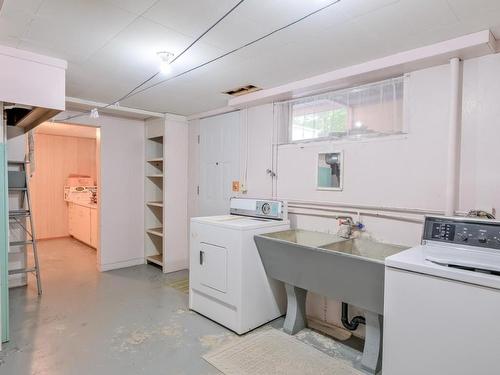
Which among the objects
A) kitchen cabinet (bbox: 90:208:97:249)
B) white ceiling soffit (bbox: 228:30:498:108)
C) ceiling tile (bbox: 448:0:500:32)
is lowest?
kitchen cabinet (bbox: 90:208:97:249)

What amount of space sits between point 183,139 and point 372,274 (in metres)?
3.54

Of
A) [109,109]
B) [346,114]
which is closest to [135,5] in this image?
[346,114]

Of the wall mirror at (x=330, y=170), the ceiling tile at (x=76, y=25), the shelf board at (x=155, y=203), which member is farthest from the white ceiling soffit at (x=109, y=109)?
the wall mirror at (x=330, y=170)

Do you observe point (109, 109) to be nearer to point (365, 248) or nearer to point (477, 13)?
point (365, 248)

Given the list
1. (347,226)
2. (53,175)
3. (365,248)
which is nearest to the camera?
(365,248)

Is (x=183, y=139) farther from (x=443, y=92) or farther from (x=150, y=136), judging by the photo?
(x=443, y=92)

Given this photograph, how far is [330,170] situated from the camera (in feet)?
9.86

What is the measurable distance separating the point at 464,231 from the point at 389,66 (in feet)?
4.51

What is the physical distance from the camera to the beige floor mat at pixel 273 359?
2.26 m

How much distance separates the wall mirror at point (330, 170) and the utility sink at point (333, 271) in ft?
1.58

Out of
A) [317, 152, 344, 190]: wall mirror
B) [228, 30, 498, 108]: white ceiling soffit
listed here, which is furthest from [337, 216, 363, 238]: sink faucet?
[228, 30, 498, 108]: white ceiling soffit

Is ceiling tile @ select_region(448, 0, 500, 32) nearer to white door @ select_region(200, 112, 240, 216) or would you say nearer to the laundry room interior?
the laundry room interior

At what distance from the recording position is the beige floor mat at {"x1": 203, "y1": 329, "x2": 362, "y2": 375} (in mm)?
2262

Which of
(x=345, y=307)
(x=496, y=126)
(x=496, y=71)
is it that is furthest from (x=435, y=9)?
(x=345, y=307)
